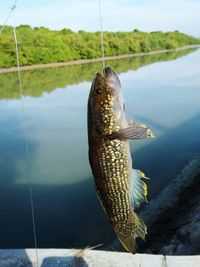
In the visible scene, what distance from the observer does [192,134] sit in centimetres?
2014

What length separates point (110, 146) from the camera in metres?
3.11

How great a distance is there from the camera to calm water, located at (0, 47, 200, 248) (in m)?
11.5

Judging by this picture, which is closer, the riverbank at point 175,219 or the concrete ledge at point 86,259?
the concrete ledge at point 86,259

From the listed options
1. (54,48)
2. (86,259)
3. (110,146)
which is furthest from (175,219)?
(54,48)

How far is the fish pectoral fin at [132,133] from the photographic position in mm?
2981

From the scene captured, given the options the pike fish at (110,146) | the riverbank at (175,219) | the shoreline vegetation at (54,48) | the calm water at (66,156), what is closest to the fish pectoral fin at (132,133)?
the pike fish at (110,146)

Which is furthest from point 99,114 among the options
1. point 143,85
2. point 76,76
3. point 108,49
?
point 108,49

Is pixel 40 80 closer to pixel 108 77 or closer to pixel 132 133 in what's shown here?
pixel 108 77

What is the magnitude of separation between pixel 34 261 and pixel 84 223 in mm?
5720

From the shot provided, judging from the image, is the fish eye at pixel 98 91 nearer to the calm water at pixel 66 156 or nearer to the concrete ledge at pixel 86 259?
the concrete ledge at pixel 86 259

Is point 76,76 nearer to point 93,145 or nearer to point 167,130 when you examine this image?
point 167,130

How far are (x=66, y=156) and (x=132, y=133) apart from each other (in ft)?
46.2

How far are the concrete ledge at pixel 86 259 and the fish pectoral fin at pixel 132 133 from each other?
3.16 m

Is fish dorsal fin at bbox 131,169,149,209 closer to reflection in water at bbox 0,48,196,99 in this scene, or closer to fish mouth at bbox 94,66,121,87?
fish mouth at bbox 94,66,121,87
